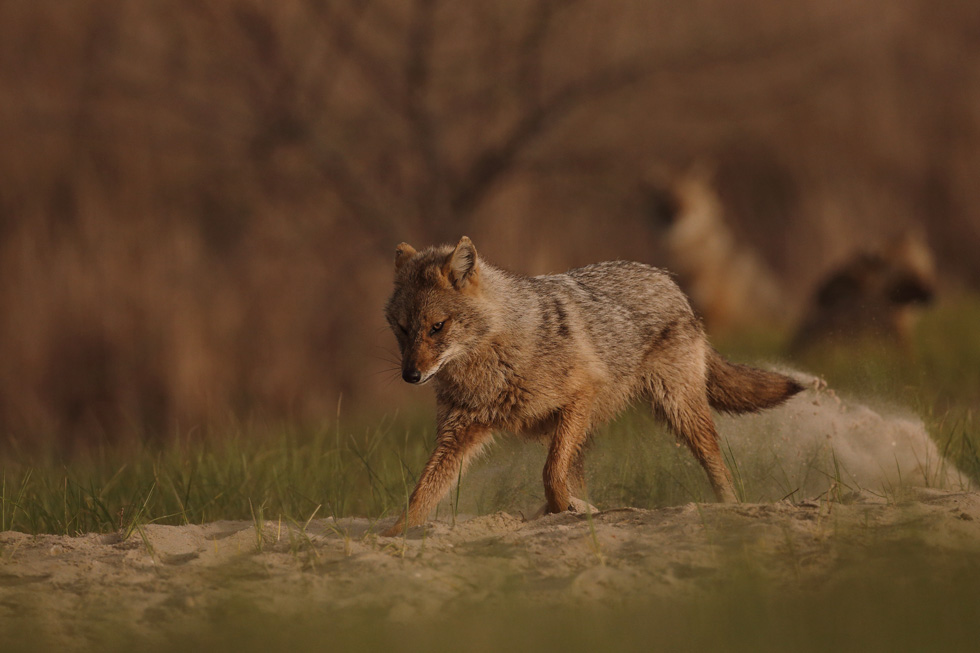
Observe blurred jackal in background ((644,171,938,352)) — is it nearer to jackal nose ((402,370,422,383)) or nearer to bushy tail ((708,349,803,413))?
bushy tail ((708,349,803,413))

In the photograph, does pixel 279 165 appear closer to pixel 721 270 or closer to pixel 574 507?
pixel 721 270

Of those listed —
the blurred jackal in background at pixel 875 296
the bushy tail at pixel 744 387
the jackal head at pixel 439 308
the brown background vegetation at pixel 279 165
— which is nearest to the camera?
the jackal head at pixel 439 308

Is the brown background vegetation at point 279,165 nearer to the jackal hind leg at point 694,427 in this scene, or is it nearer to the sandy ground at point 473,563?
the jackal hind leg at point 694,427

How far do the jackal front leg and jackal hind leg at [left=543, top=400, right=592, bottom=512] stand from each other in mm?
390

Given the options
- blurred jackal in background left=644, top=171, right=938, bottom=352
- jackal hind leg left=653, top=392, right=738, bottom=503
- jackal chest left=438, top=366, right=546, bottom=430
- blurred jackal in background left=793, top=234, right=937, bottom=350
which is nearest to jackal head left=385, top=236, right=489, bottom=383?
jackal chest left=438, top=366, right=546, bottom=430

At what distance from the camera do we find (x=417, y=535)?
5062 millimetres

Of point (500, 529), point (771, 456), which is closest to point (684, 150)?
point (771, 456)

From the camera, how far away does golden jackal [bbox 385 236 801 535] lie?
5.62 m

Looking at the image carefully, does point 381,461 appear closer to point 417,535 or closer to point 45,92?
point 417,535

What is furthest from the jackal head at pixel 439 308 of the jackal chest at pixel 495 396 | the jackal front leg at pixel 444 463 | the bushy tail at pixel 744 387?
the bushy tail at pixel 744 387

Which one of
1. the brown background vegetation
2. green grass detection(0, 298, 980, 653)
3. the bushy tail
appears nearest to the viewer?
green grass detection(0, 298, 980, 653)

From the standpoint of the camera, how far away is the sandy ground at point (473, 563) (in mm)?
3990

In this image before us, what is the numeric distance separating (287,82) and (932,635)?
989 centimetres

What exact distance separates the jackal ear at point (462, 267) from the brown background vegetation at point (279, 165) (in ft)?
18.9
